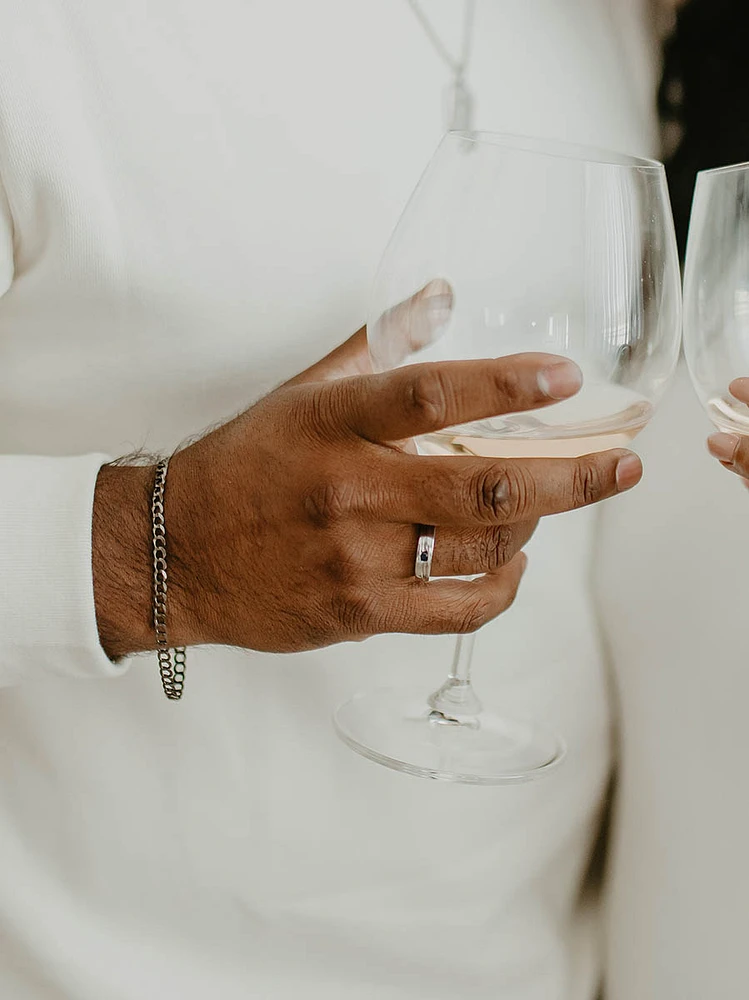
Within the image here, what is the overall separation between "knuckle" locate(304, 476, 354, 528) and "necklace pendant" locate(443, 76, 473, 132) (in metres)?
0.38

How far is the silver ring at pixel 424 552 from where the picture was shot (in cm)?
58

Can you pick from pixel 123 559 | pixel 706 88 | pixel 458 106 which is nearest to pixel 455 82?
pixel 458 106

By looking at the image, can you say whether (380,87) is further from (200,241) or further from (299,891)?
(299,891)

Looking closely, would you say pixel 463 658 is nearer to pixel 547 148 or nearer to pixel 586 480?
pixel 586 480

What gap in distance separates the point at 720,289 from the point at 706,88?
45 centimetres

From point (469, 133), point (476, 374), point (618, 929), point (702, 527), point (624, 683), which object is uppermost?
point (469, 133)

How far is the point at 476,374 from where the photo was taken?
0.48 metres

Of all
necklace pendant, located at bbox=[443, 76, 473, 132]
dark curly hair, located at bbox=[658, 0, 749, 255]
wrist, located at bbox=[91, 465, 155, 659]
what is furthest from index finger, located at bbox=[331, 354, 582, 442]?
dark curly hair, located at bbox=[658, 0, 749, 255]

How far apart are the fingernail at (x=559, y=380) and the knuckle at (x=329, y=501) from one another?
125mm

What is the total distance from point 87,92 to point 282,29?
15 cm

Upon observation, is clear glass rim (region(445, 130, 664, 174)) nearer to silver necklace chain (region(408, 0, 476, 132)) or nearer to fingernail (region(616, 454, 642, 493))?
fingernail (region(616, 454, 642, 493))

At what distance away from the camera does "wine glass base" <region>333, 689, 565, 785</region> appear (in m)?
0.66

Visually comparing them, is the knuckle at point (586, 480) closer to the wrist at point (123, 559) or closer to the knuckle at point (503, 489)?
the knuckle at point (503, 489)

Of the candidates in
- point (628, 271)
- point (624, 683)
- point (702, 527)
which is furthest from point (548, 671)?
point (628, 271)
